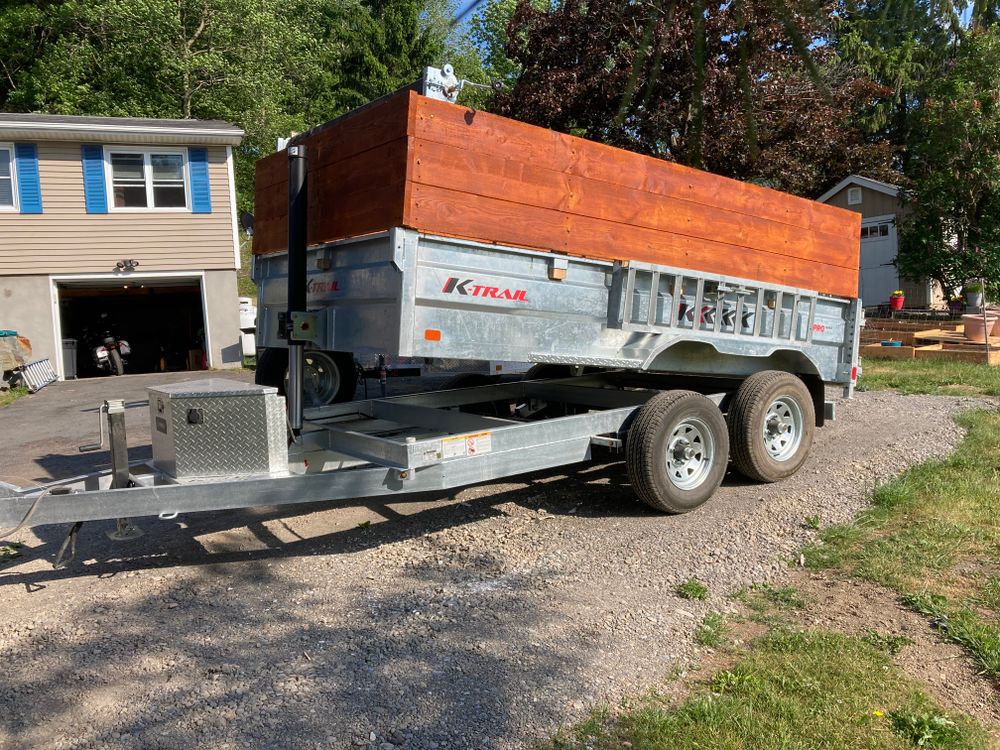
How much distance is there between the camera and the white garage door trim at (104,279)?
1602 cm

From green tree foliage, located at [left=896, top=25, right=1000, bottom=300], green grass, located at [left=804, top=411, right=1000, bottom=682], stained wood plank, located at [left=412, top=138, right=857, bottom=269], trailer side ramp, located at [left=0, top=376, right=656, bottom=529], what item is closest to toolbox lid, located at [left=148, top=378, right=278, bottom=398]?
trailer side ramp, located at [left=0, top=376, right=656, bottom=529]

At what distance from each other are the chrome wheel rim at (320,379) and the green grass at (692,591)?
3.38 m

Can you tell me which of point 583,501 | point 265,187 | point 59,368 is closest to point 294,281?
point 265,187

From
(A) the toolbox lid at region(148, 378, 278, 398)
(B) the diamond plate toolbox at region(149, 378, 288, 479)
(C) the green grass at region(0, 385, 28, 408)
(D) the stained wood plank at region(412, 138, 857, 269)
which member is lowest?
(C) the green grass at region(0, 385, 28, 408)

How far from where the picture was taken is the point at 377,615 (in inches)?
149

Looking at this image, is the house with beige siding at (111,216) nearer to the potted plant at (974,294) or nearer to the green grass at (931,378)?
Result: the green grass at (931,378)

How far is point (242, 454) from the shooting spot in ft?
13.2

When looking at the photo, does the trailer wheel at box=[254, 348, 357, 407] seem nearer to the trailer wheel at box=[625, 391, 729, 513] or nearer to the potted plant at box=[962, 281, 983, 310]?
the trailer wheel at box=[625, 391, 729, 513]

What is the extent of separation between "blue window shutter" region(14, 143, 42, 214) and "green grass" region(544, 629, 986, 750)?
17293mm

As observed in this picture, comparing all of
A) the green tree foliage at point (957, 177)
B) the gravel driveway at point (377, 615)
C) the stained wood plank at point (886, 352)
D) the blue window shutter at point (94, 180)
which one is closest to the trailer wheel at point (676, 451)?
the gravel driveway at point (377, 615)

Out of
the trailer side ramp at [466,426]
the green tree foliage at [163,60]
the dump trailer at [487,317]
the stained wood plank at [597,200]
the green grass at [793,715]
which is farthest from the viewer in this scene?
the green tree foliage at [163,60]

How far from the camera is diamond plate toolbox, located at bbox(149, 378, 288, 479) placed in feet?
12.9

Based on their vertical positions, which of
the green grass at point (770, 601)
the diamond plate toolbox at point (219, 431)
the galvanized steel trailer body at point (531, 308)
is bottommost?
the green grass at point (770, 601)

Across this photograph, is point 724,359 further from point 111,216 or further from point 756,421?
point 111,216
